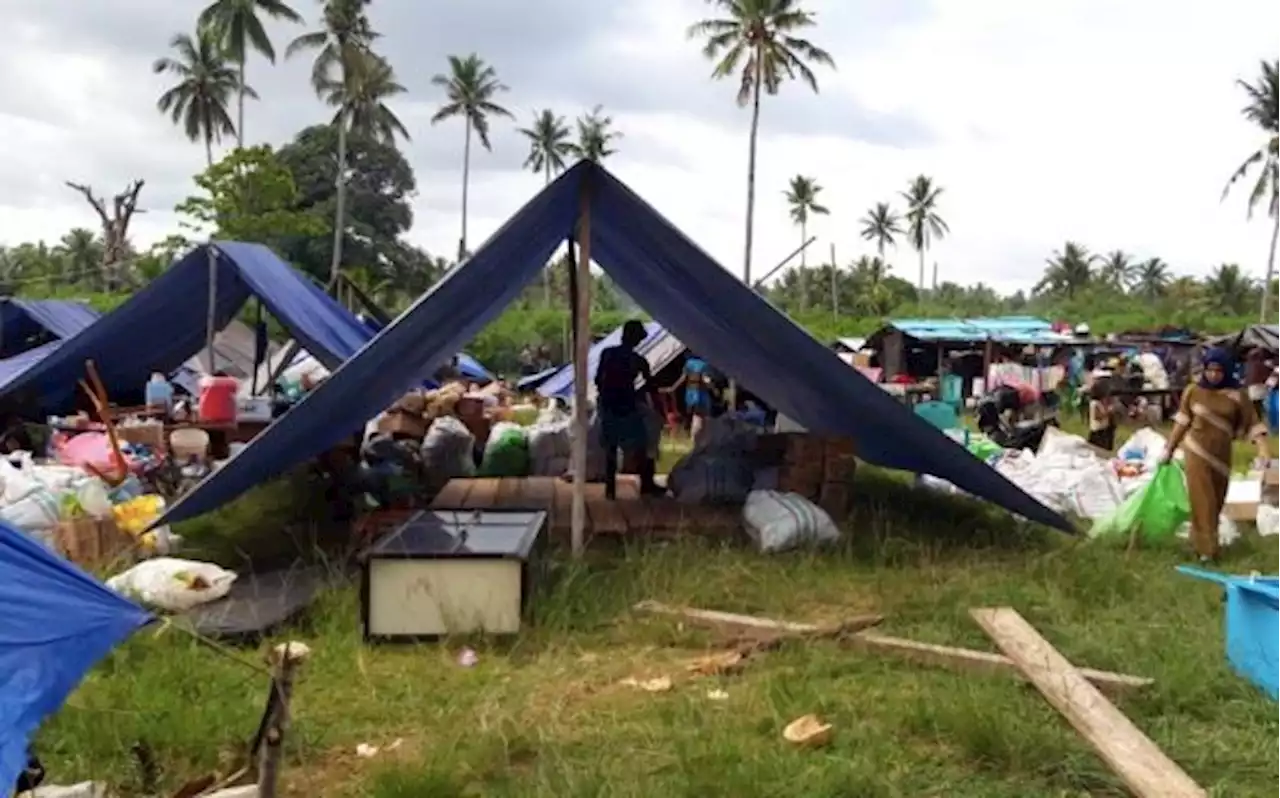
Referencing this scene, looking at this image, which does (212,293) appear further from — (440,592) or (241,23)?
(241,23)

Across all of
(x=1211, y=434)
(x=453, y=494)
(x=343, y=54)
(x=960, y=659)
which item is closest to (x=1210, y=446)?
(x=1211, y=434)

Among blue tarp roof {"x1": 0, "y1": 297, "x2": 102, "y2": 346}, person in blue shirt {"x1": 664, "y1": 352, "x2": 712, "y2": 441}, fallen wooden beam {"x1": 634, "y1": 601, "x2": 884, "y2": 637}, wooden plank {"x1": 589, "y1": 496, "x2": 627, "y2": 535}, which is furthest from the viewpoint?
blue tarp roof {"x1": 0, "y1": 297, "x2": 102, "y2": 346}

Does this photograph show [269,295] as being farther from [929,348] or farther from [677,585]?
[929,348]

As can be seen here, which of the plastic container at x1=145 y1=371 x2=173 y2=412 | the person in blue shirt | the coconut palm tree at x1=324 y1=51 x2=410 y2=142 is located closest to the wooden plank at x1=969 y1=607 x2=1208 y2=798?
the person in blue shirt

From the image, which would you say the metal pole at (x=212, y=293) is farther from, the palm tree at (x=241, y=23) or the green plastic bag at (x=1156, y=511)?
the palm tree at (x=241, y=23)

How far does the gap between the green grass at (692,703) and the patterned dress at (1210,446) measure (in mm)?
934

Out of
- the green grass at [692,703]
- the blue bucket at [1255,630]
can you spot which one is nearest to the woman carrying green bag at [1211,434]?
the green grass at [692,703]

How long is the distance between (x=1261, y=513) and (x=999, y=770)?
16.6ft

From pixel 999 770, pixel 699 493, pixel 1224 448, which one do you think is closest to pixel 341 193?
pixel 699 493

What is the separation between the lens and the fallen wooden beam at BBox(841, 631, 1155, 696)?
4320 mm

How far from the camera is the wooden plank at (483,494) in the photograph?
771 centimetres

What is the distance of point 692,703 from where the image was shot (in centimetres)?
420

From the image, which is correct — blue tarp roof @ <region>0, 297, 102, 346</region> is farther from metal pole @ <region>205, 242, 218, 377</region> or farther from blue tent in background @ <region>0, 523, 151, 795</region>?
blue tent in background @ <region>0, 523, 151, 795</region>

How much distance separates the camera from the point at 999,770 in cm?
362
